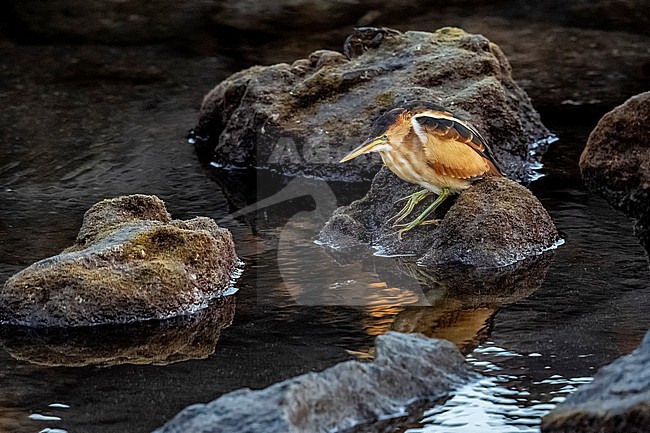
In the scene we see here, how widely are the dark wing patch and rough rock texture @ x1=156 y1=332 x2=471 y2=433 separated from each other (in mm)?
2082

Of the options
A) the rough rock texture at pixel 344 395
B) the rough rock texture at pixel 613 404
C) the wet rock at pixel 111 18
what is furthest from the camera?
the wet rock at pixel 111 18

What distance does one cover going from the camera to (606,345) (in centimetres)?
601

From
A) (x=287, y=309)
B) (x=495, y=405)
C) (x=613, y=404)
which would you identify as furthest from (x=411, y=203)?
(x=613, y=404)

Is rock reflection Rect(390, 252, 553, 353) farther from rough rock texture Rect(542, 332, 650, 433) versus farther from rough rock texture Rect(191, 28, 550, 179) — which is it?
rough rock texture Rect(191, 28, 550, 179)

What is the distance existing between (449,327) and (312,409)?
175cm

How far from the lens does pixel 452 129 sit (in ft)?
24.3

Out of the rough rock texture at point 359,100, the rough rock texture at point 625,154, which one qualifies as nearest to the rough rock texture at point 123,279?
the rough rock texture at point 359,100

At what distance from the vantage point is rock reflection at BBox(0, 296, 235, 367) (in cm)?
607

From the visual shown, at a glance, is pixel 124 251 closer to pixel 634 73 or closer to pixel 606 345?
pixel 606 345

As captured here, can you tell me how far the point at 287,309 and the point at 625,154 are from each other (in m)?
3.24

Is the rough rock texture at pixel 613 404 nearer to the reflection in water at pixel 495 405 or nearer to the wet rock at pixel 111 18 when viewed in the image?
the reflection in water at pixel 495 405

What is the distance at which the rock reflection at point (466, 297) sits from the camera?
634cm

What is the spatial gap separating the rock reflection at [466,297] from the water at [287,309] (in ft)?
0.04

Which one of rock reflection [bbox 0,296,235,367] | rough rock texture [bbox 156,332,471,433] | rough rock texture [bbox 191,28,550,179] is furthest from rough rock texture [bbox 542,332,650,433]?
rough rock texture [bbox 191,28,550,179]
